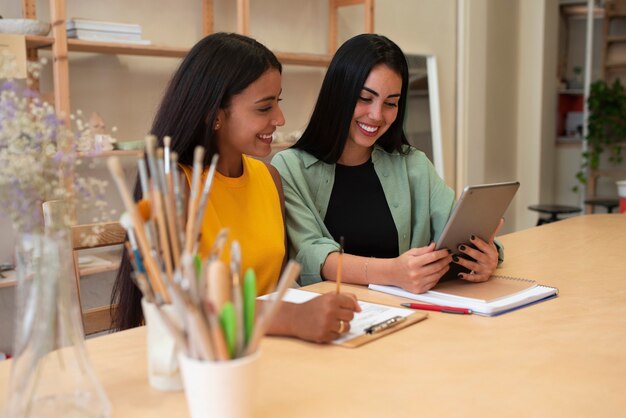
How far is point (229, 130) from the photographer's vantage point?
1.52m

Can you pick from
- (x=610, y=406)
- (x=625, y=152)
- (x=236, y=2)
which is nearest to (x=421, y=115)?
(x=236, y=2)

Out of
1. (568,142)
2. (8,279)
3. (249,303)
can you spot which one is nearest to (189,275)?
(249,303)

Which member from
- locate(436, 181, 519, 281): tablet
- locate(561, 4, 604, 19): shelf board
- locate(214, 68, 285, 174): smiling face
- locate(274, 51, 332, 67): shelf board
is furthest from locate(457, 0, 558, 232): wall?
locate(214, 68, 285, 174): smiling face

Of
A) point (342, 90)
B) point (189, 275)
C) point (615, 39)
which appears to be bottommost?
point (189, 275)

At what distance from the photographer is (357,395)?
36.3 inches

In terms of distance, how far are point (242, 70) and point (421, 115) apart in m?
3.08

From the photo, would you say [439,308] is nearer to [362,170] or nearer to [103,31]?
[362,170]

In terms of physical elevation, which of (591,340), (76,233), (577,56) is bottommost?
(591,340)

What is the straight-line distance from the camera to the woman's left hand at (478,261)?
1.52 metres

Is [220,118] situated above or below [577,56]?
below

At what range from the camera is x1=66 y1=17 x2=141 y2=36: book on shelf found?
2.58 m

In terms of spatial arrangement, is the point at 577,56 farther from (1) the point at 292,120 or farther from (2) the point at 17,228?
(2) the point at 17,228

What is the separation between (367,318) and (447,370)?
0.26 meters

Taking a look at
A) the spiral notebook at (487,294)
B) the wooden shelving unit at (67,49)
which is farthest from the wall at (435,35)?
the spiral notebook at (487,294)
